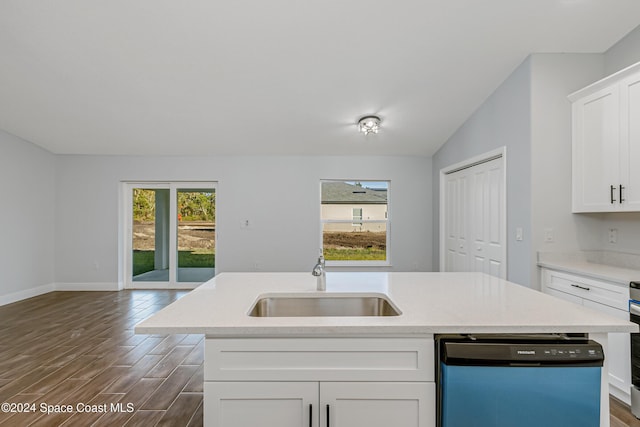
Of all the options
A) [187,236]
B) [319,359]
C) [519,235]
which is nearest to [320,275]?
[319,359]

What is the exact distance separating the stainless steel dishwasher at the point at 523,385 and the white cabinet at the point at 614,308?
1310 mm

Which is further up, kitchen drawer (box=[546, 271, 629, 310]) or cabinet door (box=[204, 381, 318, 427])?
kitchen drawer (box=[546, 271, 629, 310])

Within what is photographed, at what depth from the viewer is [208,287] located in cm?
178

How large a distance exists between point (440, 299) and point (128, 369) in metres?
2.51

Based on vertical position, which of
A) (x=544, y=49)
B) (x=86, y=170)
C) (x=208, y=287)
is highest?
(x=544, y=49)

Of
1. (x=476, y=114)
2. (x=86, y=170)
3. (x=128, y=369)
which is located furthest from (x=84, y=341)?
(x=476, y=114)

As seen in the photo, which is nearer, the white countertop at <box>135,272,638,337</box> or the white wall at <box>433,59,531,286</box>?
the white countertop at <box>135,272,638,337</box>

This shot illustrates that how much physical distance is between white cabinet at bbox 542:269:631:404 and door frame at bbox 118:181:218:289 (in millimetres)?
4604

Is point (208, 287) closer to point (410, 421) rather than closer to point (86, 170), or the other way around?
point (410, 421)

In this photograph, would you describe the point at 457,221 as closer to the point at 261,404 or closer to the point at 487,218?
the point at 487,218

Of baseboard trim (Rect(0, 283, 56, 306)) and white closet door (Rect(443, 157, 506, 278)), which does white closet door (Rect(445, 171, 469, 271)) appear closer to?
white closet door (Rect(443, 157, 506, 278))

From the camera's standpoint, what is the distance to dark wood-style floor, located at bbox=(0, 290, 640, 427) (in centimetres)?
197

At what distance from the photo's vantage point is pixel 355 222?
520 centimetres

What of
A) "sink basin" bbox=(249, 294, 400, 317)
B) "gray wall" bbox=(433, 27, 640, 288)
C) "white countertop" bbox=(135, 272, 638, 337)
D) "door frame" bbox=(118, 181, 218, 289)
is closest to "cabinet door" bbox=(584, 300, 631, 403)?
"gray wall" bbox=(433, 27, 640, 288)
